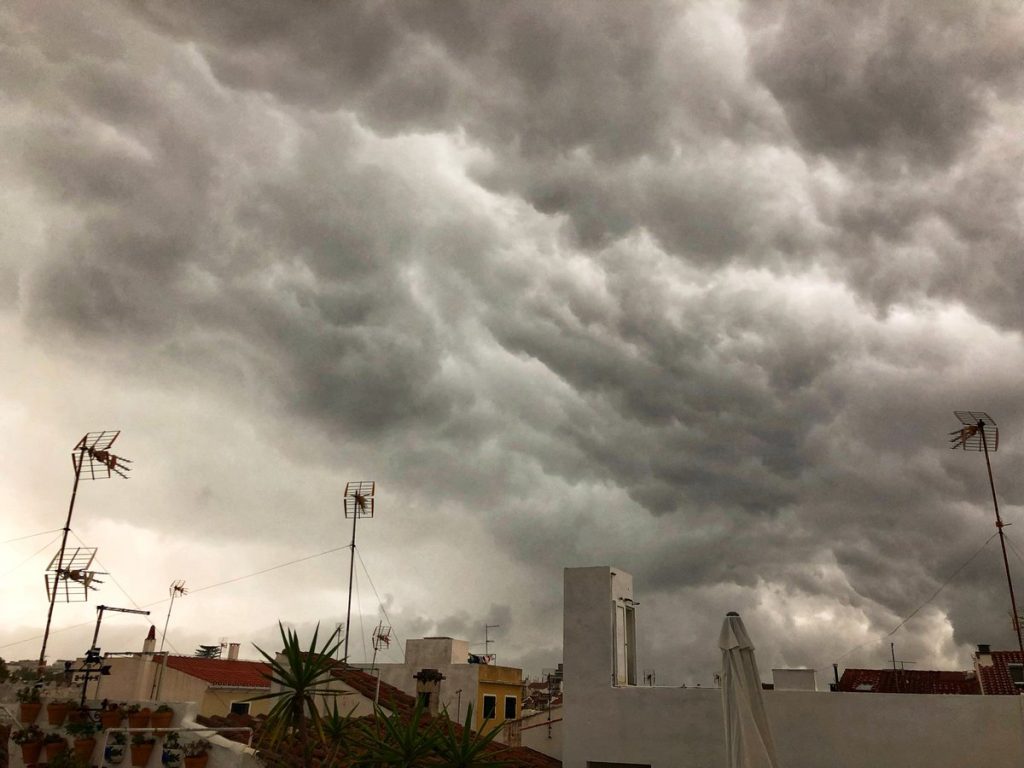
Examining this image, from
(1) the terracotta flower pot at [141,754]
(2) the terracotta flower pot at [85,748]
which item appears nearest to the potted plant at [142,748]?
(1) the terracotta flower pot at [141,754]

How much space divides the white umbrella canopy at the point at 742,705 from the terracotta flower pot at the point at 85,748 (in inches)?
591

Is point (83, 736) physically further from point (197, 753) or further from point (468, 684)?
point (468, 684)

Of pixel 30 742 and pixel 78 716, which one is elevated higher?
pixel 78 716

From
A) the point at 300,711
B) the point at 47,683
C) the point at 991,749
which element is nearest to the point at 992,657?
the point at 991,749

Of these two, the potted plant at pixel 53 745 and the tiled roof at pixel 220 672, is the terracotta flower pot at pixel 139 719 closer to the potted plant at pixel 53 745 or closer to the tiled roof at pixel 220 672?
the potted plant at pixel 53 745

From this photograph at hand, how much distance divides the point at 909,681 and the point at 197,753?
1426 inches

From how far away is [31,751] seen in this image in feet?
60.7

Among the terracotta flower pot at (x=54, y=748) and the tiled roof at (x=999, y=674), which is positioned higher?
the tiled roof at (x=999, y=674)

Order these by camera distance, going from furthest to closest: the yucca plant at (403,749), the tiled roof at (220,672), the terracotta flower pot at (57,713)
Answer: the tiled roof at (220,672)
the terracotta flower pot at (57,713)
the yucca plant at (403,749)

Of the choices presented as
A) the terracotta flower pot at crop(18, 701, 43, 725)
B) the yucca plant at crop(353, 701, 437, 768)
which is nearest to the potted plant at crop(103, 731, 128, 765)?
the terracotta flower pot at crop(18, 701, 43, 725)

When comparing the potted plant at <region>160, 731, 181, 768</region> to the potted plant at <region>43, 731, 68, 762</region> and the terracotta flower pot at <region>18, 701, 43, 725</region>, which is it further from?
the terracotta flower pot at <region>18, 701, 43, 725</region>

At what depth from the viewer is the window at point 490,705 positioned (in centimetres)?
3466

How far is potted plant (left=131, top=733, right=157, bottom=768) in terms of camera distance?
17.5 m

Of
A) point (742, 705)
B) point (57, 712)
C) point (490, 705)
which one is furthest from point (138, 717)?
point (490, 705)
